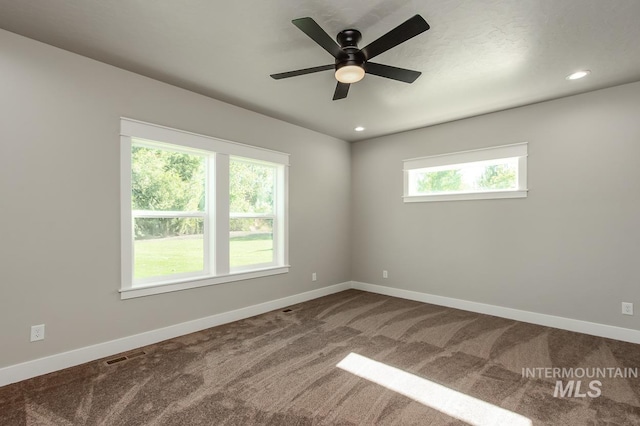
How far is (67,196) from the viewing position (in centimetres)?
268

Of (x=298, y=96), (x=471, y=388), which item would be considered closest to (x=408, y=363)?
(x=471, y=388)

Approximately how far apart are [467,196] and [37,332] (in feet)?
16.1

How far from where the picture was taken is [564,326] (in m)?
3.57

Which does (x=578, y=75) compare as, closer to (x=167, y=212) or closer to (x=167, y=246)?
(x=167, y=212)

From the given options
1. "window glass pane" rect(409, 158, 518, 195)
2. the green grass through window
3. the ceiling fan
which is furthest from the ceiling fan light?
"window glass pane" rect(409, 158, 518, 195)

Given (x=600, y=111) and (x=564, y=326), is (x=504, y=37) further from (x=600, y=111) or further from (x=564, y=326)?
(x=564, y=326)

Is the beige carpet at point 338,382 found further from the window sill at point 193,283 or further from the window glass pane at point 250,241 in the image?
the window glass pane at point 250,241

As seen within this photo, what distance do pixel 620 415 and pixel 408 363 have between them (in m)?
1.40

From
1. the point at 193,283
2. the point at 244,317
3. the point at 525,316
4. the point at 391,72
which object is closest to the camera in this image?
the point at 391,72

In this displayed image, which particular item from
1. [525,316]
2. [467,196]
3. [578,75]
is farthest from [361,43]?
[525,316]

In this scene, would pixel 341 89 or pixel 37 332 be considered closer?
pixel 37 332

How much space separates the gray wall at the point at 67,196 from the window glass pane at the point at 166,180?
248 mm

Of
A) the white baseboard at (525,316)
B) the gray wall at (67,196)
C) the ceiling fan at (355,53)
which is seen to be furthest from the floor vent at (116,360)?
the white baseboard at (525,316)

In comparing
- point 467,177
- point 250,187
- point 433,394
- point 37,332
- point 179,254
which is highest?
point 467,177
